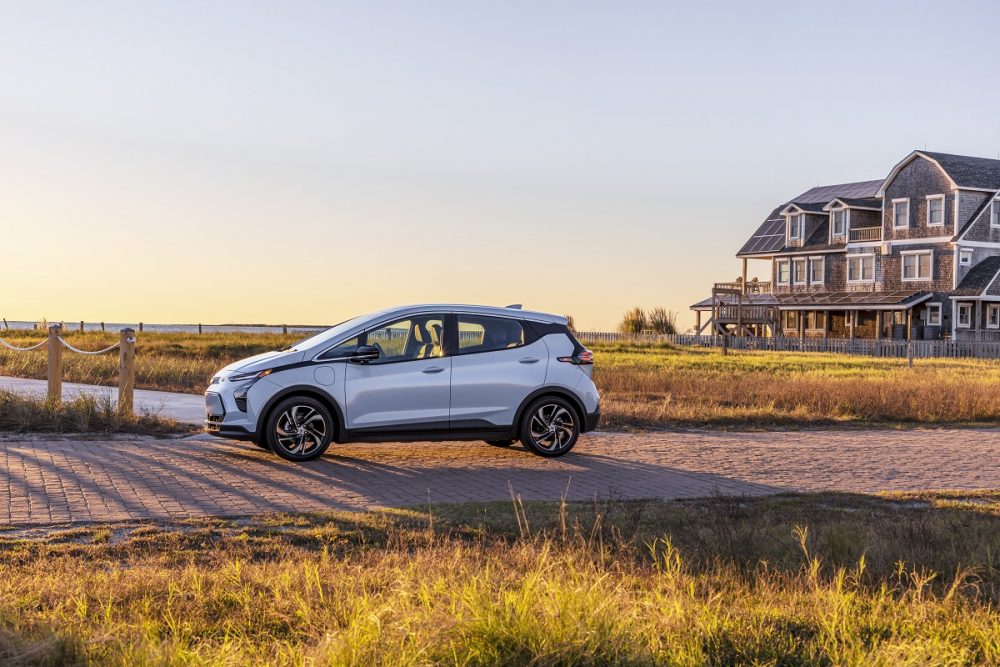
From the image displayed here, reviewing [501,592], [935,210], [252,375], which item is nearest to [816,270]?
[935,210]

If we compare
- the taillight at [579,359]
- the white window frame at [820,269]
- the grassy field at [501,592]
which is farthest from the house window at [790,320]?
the grassy field at [501,592]

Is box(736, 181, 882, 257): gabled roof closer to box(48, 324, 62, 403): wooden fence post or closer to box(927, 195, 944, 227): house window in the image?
box(927, 195, 944, 227): house window

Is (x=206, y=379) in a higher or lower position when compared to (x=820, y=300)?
lower

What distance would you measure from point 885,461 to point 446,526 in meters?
7.11

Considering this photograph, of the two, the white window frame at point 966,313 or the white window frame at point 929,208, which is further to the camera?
the white window frame at point 966,313

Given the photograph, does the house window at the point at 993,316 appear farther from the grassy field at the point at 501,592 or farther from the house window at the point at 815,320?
A: the grassy field at the point at 501,592

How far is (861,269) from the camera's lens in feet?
200

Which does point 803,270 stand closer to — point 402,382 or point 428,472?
point 402,382

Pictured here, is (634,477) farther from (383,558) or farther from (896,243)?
(896,243)

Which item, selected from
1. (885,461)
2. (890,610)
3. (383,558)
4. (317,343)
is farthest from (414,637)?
(885,461)

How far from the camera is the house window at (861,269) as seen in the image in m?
60.5

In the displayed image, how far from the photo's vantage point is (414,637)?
15.5 feet

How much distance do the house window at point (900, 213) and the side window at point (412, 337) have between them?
51107 millimetres

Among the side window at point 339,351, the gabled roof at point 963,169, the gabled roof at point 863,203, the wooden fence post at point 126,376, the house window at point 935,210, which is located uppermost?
the gabled roof at point 963,169
